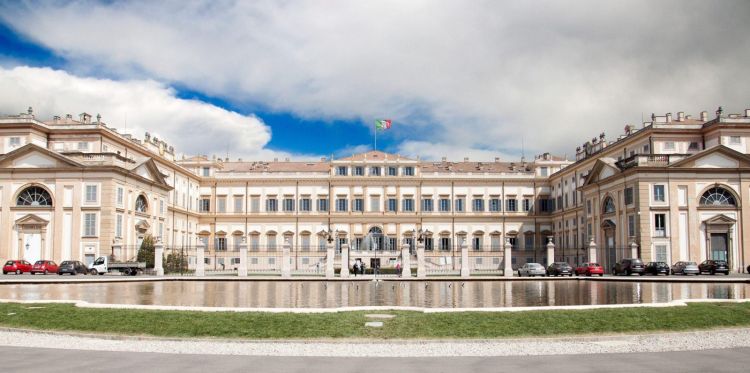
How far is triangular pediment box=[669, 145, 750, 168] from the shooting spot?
4675cm

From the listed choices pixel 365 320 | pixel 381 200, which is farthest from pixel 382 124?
pixel 365 320

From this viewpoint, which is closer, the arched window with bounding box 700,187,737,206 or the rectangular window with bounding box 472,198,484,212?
the arched window with bounding box 700,187,737,206

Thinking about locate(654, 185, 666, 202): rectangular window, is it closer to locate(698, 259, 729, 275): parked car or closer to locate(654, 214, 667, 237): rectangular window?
locate(654, 214, 667, 237): rectangular window

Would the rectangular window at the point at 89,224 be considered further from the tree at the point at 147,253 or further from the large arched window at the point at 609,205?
the large arched window at the point at 609,205

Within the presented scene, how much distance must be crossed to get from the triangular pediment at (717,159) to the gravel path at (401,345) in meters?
37.6

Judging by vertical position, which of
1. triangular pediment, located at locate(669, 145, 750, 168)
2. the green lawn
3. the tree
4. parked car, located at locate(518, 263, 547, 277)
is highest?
triangular pediment, located at locate(669, 145, 750, 168)

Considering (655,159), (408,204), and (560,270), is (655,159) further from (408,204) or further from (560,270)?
(408,204)

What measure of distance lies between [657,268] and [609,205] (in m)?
12.4

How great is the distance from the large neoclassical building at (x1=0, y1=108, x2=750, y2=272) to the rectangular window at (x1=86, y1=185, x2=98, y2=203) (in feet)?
Answer: 0.38

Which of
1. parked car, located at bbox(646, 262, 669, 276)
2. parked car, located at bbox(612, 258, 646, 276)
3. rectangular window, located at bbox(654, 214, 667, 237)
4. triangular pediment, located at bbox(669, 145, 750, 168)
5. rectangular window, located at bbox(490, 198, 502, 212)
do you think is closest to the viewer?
parked car, located at bbox(646, 262, 669, 276)

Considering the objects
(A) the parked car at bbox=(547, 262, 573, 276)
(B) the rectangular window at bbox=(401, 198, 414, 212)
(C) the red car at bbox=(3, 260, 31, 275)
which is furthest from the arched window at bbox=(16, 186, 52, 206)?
(B) the rectangular window at bbox=(401, 198, 414, 212)

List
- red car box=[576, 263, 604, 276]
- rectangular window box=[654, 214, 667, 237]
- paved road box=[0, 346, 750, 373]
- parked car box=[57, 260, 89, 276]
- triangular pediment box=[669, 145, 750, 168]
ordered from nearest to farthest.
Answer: paved road box=[0, 346, 750, 373] → red car box=[576, 263, 604, 276] → parked car box=[57, 260, 89, 276] → rectangular window box=[654, 214, 667, 237] → triangular pediment box=[669, 145, 750, 168]

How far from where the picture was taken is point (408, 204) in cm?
7238

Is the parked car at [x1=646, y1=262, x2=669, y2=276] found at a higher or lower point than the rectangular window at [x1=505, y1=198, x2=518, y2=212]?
lower
